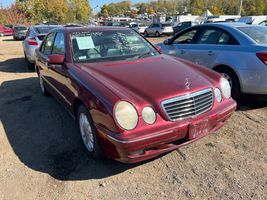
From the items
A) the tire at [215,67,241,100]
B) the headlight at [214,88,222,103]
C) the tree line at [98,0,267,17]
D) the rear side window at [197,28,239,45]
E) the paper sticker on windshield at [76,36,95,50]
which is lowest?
the tree line at [98,0,267,17]

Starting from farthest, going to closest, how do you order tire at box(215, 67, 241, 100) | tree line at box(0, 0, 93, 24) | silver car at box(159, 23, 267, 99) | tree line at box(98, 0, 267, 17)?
tree line at box(98, 0, 267, 17), tree line at box(0, 0, 93, 24), tire at box(215, 67, 241, 100), silver car at box(159, 23, 267, 99)

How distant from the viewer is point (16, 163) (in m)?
3.54

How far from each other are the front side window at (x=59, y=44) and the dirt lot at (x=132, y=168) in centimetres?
120

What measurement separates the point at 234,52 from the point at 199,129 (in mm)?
2545

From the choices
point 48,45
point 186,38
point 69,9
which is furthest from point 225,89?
point 69,9

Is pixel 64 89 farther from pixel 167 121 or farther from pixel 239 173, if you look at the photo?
pixel 239 173

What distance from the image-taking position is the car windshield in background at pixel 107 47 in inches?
160

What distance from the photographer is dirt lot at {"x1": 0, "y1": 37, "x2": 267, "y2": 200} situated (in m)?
2.92

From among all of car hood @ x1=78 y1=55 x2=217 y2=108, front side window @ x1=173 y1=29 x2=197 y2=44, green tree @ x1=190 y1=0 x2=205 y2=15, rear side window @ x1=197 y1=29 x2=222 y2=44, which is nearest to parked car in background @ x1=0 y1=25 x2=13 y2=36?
front side window @ x1=173 y1=29 x2=197 y2=44

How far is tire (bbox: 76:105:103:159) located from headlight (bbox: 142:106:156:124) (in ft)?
2.12

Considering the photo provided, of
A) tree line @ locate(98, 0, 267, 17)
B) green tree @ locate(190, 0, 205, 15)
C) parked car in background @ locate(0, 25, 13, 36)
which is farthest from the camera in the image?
green tree @ locate(190, 0, 205, 15)

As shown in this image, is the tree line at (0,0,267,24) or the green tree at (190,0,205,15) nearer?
the tree line at (0,0,267,24)

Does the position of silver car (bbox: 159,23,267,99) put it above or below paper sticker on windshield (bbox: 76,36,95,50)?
below

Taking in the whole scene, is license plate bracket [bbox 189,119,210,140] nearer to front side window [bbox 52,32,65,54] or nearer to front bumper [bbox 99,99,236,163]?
front bumper [bbox 99,99,236,163]
